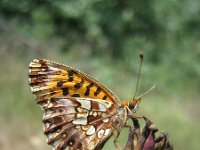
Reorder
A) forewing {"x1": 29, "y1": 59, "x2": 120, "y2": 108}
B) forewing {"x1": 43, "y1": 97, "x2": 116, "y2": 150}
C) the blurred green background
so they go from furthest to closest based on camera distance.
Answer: the blurred green background, forewing {"x1": 29, "y1": 59, "x2": 120, "y2": 108}, forewing {"x1": 43, "y1": 97, "x2": 116, "y2": 150}

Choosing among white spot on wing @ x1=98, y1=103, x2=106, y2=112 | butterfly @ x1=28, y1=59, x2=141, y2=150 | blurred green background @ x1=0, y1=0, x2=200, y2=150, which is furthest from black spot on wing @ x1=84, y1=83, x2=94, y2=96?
blurred green background @ x1=0, y1=0, x2=200, y2=150

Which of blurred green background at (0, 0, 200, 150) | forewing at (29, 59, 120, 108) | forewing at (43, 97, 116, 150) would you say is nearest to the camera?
forewing at (43, 97, 116, 150)

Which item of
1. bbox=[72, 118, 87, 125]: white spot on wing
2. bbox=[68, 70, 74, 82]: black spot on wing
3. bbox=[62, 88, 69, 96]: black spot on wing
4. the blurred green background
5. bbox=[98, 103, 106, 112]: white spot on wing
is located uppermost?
the blurred green background

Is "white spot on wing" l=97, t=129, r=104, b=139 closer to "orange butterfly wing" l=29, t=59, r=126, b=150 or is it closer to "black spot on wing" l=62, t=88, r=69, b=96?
"orange butterfly wing" l=29, t=59, r=126, b=150

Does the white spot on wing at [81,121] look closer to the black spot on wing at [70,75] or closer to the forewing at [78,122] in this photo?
the forewing at [78,122]

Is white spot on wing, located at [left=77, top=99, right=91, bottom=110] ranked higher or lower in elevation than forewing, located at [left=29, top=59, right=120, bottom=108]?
→ lower

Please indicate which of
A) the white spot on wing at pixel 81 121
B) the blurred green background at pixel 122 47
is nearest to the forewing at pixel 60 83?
the white spot on wing at pixel 81 121

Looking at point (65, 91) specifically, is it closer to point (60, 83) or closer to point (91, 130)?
point (60, 83)
